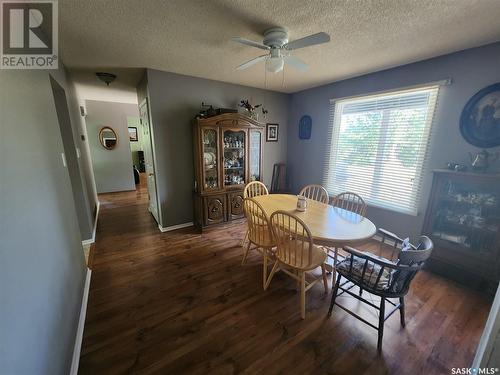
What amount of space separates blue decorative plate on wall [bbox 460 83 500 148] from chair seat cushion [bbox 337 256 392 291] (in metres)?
1.76

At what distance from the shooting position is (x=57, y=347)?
1121 millimetres

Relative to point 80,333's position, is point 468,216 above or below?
above

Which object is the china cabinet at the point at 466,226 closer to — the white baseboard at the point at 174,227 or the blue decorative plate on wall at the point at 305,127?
the blue decorative plate on wall at the point at 305,127

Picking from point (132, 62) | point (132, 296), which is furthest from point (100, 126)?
point (132, 296)

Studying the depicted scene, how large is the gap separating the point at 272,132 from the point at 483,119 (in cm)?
291

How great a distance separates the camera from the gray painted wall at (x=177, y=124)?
116 inches

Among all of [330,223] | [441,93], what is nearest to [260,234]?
[330,223]

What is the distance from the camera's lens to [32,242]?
1.03m

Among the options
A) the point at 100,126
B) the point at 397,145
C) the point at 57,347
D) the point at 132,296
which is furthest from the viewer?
the point at 100,126

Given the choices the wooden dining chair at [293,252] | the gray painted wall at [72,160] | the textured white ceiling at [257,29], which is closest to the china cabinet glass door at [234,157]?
the textured white ceiling at [257,29]

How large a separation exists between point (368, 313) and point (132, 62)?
3699mm

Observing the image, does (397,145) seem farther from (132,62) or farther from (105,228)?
(105,228)

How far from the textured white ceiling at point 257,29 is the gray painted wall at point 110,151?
10.2 ft

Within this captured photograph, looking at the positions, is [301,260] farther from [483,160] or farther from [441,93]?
[441,93]
